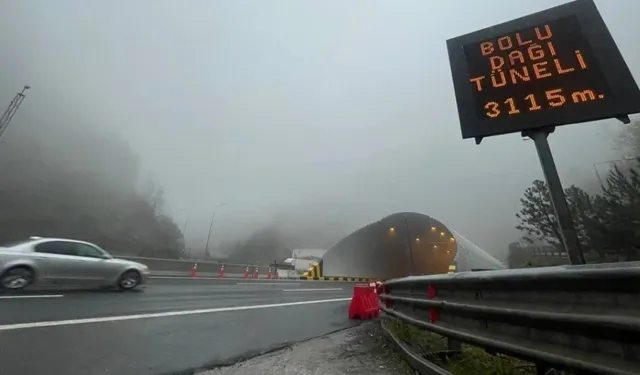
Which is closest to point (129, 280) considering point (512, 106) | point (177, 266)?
point (177, 266)

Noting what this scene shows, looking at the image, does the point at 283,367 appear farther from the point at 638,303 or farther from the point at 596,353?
the point at 638,303

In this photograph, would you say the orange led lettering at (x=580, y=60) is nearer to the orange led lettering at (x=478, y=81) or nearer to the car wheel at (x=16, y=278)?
the orange led lettering at (x=478, y=81)

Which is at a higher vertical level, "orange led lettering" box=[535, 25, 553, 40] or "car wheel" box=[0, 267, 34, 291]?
"orange led lettering" box=[535, 25, 553, 40]

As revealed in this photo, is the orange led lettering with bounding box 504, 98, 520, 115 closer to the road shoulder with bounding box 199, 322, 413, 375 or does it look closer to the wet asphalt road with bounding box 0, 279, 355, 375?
the road shoulder with bounding box 199, 322, 413, 375

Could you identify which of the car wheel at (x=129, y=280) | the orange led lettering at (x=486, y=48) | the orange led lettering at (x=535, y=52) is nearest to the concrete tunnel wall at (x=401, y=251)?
the car wheel at (x=129, y=280)

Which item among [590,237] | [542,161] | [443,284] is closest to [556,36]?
[542,161]

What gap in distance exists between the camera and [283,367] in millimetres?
3393

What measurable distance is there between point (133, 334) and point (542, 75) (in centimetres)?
829

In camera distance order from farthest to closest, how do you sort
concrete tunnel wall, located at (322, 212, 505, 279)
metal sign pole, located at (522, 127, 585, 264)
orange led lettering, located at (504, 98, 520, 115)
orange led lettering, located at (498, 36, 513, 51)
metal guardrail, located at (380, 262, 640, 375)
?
1. concrete tunnel wall, located at (322, 212, 505, 279)
2. orange led lettering, located at (498, 36, 513, 51)
3. orange led lettering, located at (504, 98, 520, 115)
4. metal sign pole, located at (522, 127, 585, 264)
5. metal guardrail, located at (380, 262, 640, 375)

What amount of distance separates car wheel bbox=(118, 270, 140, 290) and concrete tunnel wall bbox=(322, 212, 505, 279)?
33.6 meters

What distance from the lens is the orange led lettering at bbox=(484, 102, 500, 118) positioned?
240 inches

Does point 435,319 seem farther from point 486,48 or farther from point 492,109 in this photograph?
point 486,48

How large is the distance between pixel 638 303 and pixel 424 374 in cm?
191

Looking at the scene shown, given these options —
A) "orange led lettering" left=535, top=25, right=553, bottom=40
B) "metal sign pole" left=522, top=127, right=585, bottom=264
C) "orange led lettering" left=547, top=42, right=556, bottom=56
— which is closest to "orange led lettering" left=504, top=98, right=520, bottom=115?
"metal sign pole" left=522, top=127, right=585, bottom=264
